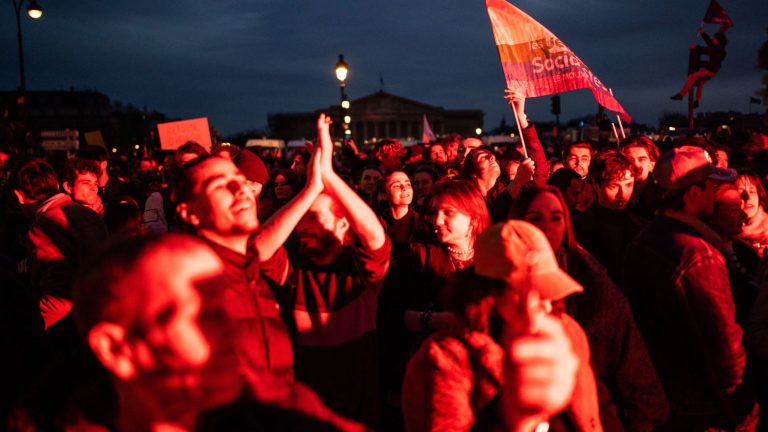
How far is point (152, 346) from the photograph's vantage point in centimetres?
160

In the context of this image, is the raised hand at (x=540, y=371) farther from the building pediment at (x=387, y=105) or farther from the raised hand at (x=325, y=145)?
the building pediment at (x=387, y=105)

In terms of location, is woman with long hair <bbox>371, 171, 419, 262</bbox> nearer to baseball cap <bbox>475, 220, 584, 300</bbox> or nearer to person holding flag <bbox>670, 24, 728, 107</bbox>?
baseball cap <bbox>475, 220, 584, 300</bbox>

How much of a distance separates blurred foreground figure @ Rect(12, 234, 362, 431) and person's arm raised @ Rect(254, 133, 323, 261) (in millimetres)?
1147

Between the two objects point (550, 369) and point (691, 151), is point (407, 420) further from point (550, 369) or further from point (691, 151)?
point (691, 151)

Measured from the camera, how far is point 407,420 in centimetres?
222

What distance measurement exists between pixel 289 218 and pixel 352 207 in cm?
31

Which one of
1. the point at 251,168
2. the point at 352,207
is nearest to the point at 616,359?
the point at 352,207

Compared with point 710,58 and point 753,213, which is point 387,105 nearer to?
point 710,58

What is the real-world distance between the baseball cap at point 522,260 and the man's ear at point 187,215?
4.08 ft

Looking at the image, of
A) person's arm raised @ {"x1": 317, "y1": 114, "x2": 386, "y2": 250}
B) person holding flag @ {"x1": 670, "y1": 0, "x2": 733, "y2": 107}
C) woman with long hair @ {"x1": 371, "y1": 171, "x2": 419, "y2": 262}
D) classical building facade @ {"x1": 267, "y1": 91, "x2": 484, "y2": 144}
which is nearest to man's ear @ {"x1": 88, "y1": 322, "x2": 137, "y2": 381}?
person's arm raised @ {"x1": 317, "y1": 114, "x2": 386, "y2": 250}

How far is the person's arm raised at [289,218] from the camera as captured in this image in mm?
2910

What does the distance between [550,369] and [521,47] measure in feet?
18.1

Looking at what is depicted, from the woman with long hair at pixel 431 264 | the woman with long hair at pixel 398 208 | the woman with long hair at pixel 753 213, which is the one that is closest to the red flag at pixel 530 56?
the woman with long hair at pixel 398 208

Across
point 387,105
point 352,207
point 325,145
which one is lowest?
point 352,207
